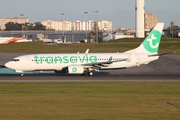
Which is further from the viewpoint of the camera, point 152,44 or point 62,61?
point 152,44

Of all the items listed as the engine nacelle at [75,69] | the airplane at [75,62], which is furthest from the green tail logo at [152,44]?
the engine nacelle at [75,69]

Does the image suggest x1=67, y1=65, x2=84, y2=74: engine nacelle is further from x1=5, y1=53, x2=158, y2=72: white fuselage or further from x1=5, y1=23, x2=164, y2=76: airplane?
x1=5, y1=53, x2=158, y2=72: white fuselage

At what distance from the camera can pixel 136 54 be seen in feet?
172

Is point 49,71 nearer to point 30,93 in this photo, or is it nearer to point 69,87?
point 69,87

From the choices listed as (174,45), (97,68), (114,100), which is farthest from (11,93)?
(174,45)

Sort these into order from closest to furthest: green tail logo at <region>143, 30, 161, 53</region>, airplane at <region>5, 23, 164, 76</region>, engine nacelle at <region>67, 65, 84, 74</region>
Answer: engine nacelle at <region>67, 65, 84, 74</region> < airplane at <region>5, 23, 164, 76</region> < green tail logo at <region>143, 30, 161, 53</region>

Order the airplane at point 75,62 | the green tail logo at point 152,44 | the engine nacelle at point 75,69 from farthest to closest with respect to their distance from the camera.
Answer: the green tail logo at point 152,44, the airplane at point 75,62, the engine nacelle at point 75,69

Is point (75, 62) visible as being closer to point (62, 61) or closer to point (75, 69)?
point (75, 69)

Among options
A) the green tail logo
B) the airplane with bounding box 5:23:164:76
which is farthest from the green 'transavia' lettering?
the green tail logo

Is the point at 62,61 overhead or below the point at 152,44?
below

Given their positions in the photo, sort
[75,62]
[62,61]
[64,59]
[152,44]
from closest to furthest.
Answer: [62,61] → [64,59] → [75,62] → [152,44]

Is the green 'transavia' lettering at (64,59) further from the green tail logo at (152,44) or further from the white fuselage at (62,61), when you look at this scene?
the green tail logo at (152,44)

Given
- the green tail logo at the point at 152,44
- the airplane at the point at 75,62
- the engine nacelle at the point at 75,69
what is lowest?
the engine nacelle at the point at 75,69

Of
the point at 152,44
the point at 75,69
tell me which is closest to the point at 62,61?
the point at 75,69
